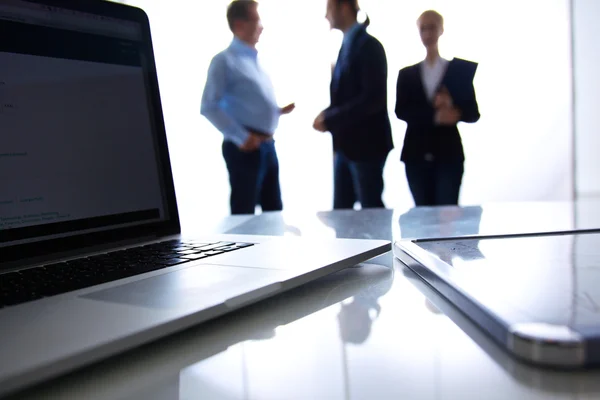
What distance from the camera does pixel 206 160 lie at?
2.74 m

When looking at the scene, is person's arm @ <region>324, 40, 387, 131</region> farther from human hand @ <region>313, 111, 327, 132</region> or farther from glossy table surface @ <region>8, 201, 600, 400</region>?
glossy table surface @ <region>8, 201, 600, 400</region>

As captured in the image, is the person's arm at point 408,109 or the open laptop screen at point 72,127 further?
the person's arm at point 408,109

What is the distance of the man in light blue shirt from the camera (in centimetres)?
214

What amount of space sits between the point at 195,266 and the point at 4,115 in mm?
226

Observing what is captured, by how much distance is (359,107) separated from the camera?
2045 mm

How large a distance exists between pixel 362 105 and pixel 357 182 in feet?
1.07

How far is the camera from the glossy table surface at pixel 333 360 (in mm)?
199

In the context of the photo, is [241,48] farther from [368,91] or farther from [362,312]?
[362,312]

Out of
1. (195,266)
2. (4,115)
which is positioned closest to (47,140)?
(4,115)

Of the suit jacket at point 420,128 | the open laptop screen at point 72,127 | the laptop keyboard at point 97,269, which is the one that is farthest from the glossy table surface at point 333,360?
the suit jacket at point 420,128

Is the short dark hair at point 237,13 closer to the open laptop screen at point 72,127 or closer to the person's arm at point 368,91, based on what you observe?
the person's arm at point 368,91

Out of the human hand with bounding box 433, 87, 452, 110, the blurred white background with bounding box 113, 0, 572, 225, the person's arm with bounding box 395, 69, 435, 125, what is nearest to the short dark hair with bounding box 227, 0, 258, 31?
the blurred white background with bounding box 113, 0, 572, 225

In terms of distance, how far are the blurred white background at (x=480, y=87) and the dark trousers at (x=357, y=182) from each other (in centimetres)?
14

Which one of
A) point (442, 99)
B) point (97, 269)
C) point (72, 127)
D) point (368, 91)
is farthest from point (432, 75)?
point (97, 269)
